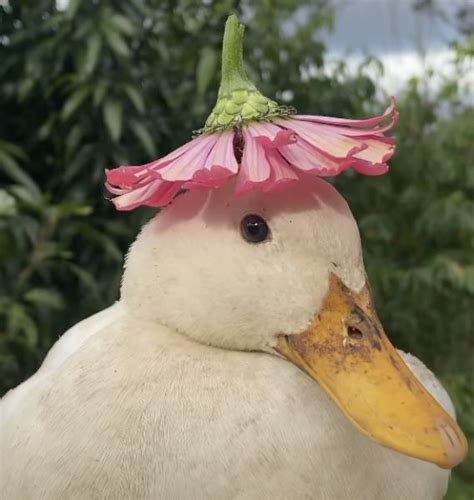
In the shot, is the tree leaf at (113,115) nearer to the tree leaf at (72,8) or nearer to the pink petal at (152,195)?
the tree leaf at (72,8)

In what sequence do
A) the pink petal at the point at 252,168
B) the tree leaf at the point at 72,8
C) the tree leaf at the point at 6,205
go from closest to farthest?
the pink petal at the point at 252,168 → the tree leaf at the point at 6,205 → the tree leaf at the point at 72,8

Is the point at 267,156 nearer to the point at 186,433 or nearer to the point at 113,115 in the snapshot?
the point at 186,433

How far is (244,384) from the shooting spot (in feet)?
1.23

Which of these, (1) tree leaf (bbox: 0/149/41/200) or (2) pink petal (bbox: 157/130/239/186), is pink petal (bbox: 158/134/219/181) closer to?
(2) pink petal (bbox: 157/130/239/186)

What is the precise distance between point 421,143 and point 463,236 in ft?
0.68

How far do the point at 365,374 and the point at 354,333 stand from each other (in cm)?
2

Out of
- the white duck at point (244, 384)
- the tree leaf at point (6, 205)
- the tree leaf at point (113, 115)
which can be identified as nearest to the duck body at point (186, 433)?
the white duck at point (244, 384)

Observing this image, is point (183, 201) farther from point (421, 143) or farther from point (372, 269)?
point (421, 143)

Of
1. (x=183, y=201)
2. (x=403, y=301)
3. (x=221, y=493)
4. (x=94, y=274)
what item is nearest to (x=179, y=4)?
(x=94, y=274)

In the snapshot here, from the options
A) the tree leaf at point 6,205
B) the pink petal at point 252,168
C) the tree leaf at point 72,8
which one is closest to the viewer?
the pink petal at point 252,168

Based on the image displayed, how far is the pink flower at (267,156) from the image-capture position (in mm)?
347

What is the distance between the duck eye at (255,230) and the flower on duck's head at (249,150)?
0.06 ft

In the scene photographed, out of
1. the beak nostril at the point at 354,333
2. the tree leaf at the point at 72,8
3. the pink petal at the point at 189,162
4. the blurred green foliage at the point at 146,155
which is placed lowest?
the blurred green foliage at the point at 146,155

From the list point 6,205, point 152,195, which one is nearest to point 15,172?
point 6,205
